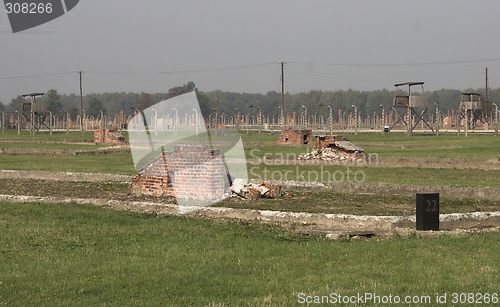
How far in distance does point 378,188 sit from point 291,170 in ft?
21.8

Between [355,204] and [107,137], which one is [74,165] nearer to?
[355,204]

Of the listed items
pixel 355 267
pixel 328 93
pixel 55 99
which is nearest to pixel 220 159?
pixel 355 267

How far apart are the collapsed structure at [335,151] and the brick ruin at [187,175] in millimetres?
11759

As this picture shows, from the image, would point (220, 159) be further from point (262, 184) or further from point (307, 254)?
point (307, 254)

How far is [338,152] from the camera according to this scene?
25.9 meters

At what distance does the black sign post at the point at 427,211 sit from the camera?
32.0 feet

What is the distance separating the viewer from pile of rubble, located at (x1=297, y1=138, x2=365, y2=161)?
25.5 metres

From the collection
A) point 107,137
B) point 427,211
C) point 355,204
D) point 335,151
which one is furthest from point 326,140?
point 107,137

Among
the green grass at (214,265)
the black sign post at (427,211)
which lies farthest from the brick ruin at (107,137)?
the black sign post at (427,211)

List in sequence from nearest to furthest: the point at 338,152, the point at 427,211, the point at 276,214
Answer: the point at 427,211, the point at 276,214, the point at 338,152

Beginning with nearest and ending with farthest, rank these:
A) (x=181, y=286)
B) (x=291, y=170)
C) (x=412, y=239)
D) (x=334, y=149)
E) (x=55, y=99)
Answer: (x=181, y=286)
(x=412, y=239)
(x=291, y=170)
(x=334, y=149)
(x=55, y=99)

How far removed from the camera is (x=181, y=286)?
6.75 metres

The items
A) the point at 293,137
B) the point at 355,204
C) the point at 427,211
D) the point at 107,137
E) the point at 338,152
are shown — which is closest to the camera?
the point at 427,211

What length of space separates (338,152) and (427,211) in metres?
16.1
